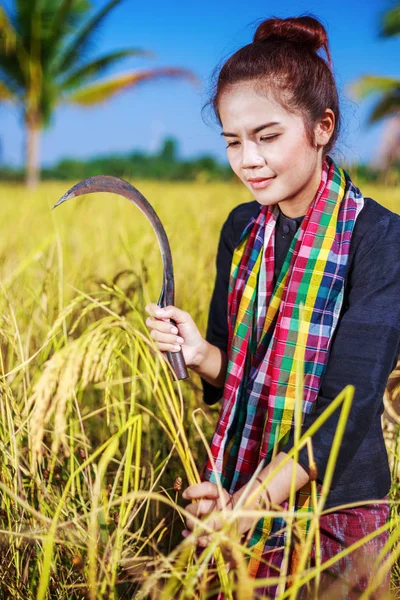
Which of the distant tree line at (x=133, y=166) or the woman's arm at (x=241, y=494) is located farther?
the distant tree line at (x=133, y=166)

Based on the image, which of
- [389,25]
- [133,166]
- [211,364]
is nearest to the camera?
[211,364]

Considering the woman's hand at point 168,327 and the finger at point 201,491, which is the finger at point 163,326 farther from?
the finger at point 201,491

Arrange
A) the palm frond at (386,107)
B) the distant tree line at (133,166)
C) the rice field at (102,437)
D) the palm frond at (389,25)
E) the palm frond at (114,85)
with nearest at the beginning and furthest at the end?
the rice field at (102,437) → the palm frond at (389,25) → the palm frond at (386,107) → the palm frond at (114,85) → the distant tree line at (133,166)

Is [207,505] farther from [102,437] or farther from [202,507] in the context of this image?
[102,437]

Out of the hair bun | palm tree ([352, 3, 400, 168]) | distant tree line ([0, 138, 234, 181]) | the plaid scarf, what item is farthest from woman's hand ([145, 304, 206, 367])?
distant tree line ([0, 138, 234, 181])

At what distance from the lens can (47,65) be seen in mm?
12180

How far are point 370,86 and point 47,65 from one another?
21.1 feet

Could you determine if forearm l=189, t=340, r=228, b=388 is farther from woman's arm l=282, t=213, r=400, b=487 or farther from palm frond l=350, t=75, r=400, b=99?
palm frond l=350, t=75, r=400, b=99

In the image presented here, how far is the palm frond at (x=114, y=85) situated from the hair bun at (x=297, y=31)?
12.3m

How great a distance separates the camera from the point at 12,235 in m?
2.97

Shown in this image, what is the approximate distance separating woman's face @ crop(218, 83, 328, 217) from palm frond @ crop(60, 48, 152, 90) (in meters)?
11.9

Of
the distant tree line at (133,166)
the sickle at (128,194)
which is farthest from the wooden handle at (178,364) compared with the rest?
the distant tree line at (133,166)

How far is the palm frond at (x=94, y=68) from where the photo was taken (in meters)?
12.1

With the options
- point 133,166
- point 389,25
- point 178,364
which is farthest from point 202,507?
point 133,166
